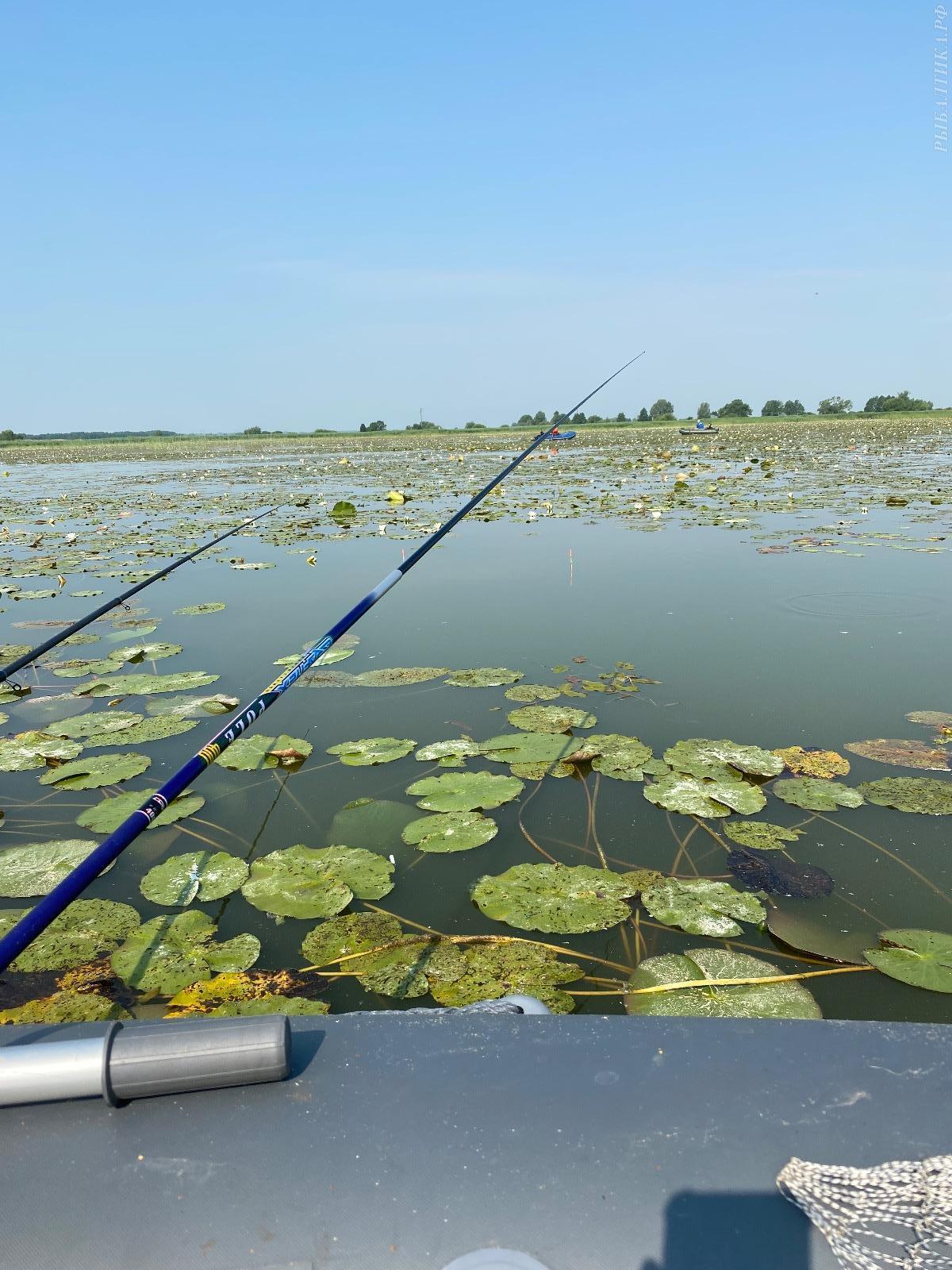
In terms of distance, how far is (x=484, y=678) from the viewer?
3508 millimetres

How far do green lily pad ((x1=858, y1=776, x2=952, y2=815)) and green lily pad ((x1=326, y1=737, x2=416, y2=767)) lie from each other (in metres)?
1.63

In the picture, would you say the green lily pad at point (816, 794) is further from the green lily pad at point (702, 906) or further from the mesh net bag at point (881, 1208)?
the mesh net bag at point (881, 1208)

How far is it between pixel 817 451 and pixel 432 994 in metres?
19.9

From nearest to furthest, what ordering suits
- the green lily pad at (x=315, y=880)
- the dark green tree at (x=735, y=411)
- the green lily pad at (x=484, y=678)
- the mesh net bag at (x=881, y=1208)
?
the mesh net bag at (x=881, y=1208) → the green lily pad at (x=315, y=880) → the green lily pad at (x=484, y=678) → the dark green tree at (x=735, y=411)

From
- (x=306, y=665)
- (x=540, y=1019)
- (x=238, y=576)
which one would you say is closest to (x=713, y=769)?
(x=306, y=665)

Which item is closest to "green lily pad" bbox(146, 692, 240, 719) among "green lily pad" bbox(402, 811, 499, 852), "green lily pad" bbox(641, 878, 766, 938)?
"green lily pad" bbox(402, 811, 499, 852)

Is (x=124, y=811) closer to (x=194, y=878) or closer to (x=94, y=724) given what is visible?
(x=194, y=878)

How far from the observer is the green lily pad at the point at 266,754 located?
2816mm

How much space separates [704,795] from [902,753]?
31.9 inches

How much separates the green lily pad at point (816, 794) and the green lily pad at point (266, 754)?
177 centimetres

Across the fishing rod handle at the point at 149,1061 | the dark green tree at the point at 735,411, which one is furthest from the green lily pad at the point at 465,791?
the dark green tree at the point at 735,411

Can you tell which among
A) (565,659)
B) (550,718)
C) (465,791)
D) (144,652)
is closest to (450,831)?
(465,791)

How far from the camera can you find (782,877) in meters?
1.97

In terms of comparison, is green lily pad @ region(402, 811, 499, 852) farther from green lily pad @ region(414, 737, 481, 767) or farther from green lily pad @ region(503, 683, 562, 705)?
green lily pad @ region(503, 683, 562, 705)
